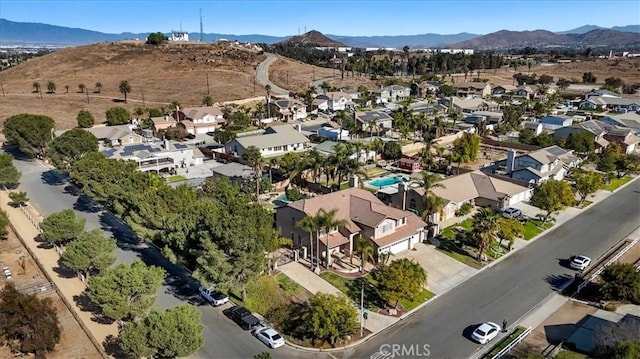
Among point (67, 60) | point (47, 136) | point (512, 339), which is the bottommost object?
point (512, 339)

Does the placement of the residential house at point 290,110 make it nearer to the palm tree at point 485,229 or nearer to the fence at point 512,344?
the palm tree at point 485,229

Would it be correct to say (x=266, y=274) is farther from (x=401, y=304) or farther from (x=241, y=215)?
(x=401, y=304)

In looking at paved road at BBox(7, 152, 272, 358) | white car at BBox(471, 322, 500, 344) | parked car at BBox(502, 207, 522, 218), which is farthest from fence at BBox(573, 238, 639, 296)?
paved road at BBox(7, 152, 272, 358)

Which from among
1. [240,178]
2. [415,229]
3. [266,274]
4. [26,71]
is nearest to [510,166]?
[415,229]

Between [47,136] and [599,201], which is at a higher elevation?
[47,136]

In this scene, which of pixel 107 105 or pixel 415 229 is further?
pixel 107 105

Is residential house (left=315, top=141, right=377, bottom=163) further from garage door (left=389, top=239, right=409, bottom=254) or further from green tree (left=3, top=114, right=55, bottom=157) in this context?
green tree (left=3, top=114, right=55, bottom=157)
